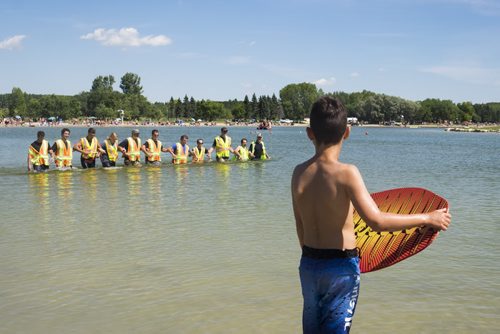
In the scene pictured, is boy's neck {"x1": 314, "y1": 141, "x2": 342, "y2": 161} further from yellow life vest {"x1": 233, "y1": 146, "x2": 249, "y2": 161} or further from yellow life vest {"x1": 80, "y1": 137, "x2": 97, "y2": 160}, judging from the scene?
yellow life vest {"x1": 233, "y1": 146, "x2": 249, "y2": 161}

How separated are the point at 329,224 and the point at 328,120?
2.15ft

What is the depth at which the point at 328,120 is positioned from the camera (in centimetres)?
356

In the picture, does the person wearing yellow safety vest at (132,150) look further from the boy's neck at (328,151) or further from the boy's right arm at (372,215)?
the boy's right arm at (372,215)

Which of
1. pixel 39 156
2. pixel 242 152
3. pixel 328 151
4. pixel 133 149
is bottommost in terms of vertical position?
pixel 242 152

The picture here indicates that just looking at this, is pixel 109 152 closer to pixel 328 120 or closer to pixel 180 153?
pixel 180 153

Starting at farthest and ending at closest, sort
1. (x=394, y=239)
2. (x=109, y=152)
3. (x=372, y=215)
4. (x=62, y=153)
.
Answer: (x=109, y=152) → (x=62, y=153) → (x=394, y=239) → (x=372, y=215)

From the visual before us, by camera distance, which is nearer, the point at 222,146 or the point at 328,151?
the point at 328,151

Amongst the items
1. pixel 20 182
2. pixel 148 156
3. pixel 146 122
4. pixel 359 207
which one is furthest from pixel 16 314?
pixel 146 122

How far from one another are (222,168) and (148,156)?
11.8 feet

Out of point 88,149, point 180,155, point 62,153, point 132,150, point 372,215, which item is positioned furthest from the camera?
point 180,155

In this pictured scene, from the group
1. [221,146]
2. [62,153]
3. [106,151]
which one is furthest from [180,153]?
[62,153]

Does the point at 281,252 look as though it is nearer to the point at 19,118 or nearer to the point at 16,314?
the point at 16,314

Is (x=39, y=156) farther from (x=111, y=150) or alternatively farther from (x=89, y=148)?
(x=111, y=150)

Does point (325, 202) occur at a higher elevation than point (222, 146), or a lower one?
higher
